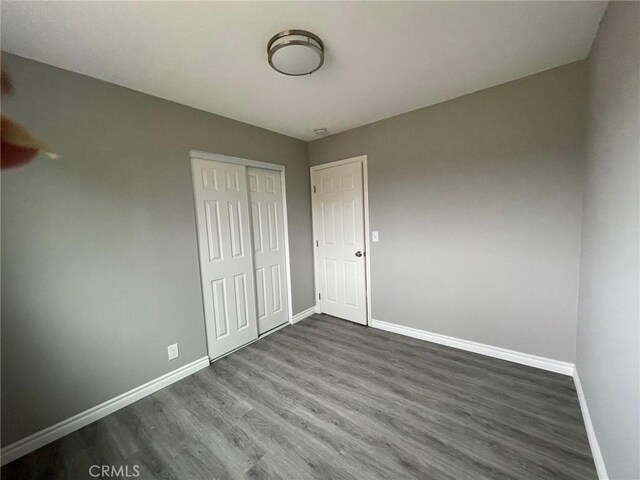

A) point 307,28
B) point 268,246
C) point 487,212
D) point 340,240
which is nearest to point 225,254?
point 268,246

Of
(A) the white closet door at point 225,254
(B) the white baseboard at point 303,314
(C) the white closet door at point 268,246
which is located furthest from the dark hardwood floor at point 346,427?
(B) the white baseboard at point 303,314

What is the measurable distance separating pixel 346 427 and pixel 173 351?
1.53m

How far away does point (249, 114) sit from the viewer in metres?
2.43

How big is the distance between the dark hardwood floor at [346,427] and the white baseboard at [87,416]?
45 mm

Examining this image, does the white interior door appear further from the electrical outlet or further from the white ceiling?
the electrical outlet

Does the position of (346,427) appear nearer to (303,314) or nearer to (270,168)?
(303,314)

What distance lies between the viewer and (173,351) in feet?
6.89

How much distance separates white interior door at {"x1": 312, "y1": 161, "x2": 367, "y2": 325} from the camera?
300 centimetres

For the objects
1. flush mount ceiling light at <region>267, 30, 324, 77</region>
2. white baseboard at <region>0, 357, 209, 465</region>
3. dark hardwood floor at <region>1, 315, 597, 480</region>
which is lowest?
dark hardwood floor at <region>1, 315, 597, 480</region>

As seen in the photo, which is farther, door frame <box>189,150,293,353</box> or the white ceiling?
door frame <box>189,150,293,353</box>

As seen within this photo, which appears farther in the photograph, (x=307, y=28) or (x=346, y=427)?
(x=346, y=427)

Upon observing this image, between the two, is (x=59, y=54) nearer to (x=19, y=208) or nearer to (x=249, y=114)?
(x=19, y=208)

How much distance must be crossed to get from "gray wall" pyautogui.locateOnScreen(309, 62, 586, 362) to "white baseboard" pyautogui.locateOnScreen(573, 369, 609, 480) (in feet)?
1.14

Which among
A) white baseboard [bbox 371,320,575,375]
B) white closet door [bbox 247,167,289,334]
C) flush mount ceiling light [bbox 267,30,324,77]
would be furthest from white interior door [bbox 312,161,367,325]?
flush mount ceiling light [bbox 267,30,324,77]
